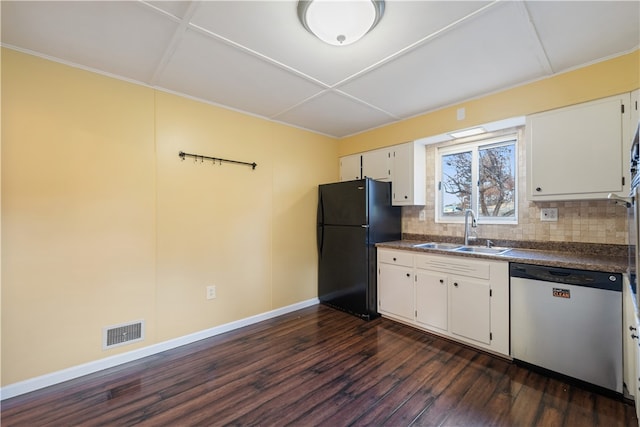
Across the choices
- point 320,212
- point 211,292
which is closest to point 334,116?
point 320,212

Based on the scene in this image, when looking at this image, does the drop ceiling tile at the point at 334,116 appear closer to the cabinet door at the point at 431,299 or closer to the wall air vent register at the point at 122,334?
the cabinet door at the point at 431,299

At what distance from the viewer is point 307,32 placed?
5.54 feet

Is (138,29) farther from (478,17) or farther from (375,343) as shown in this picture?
(375,343)

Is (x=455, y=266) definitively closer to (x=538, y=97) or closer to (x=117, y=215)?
(x=538, y=97)

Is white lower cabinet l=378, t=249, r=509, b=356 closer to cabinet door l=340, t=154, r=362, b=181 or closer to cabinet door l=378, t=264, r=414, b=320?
cabinet door l=378, t=264, r=414, b=320

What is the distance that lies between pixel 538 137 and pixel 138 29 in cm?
311

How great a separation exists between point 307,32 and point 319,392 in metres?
2.40

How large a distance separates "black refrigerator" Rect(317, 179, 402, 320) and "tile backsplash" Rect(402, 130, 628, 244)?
25.6 inches

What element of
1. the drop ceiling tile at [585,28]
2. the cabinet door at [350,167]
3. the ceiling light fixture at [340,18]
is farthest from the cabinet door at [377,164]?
the ceiling light fixture at [340,18]

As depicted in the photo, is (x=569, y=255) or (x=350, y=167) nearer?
(x=569, y=255)

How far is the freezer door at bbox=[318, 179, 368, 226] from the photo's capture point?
3.10 metres

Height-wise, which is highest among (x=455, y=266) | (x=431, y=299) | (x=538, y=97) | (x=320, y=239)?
(x=538, y=97)

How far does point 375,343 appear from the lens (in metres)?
2.54

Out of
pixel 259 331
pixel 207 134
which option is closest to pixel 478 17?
pixel 207 134
